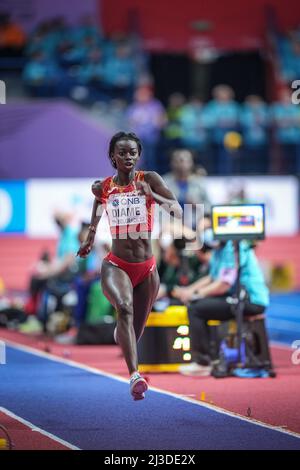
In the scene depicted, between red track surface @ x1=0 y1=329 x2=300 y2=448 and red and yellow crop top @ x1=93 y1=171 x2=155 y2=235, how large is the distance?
157 cm

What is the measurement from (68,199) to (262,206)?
11.5 m

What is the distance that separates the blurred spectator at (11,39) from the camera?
24.8 meters

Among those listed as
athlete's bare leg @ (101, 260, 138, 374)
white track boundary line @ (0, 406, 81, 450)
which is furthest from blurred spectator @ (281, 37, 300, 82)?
white track boundary line @ (0, 406, 81, 450)

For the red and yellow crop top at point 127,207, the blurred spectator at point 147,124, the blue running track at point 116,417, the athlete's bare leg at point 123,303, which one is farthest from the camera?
the blurred spectator at point 147,124

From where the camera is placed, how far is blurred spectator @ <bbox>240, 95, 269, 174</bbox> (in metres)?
22.1

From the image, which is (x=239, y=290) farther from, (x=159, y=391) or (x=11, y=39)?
(x=11, y=39)

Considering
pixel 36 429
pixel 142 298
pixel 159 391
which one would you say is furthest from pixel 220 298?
pixel 36 429

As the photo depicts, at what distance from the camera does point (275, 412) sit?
800cm

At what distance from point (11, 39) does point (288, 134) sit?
710 centimetres

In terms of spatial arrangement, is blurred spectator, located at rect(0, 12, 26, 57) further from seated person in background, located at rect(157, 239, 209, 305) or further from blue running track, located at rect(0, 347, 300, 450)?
blue running track, located at rect(0, 347, 300, 450)

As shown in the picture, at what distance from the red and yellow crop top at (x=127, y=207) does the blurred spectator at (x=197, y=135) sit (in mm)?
13929

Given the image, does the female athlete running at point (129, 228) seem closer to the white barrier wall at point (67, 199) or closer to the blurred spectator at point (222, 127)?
the white barrier wall at point (67, 199)

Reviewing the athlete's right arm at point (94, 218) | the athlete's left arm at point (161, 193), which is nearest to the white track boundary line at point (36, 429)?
the athlete's right arm at point (94, 218)

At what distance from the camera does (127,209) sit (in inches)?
312
